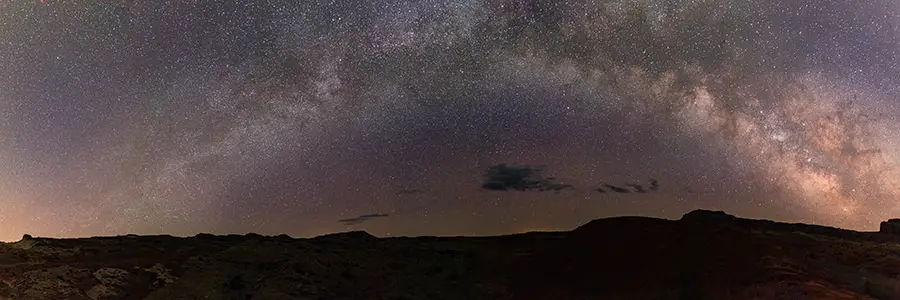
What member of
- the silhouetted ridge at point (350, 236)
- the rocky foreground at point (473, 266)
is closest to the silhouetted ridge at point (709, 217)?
the rocky foreground at point (473, 266)

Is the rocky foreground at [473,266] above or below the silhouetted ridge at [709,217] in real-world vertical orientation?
below

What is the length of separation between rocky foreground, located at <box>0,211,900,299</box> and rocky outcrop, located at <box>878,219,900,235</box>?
0.27ft

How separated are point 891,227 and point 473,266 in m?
24.5

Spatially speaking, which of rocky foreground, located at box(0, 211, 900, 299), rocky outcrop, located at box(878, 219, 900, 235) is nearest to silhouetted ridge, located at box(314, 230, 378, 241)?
rocky foreground, located at box(0, 211, 900, 299)

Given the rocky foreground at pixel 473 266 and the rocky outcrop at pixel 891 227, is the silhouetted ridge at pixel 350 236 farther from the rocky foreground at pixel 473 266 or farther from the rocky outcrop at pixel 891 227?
the rocky outcrop at pixel 891 227

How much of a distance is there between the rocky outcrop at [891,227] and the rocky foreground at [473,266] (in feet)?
0.27

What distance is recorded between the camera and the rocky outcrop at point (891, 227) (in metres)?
37.8

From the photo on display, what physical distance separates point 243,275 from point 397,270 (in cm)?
760

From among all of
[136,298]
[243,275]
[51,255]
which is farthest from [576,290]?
[51,255]

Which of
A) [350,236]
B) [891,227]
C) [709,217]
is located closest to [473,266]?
[350,236]

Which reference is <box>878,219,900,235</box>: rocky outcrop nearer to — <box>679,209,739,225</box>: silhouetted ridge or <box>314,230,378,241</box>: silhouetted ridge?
<box>679,209,739,225</box>: silhouetted ridge

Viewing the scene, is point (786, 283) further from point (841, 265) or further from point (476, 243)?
point (476, 243)

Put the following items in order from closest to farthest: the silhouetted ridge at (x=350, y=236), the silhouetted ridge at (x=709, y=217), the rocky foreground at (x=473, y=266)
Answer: the rocky foreground at (x=473, y=266)
the silhouetted ridge at (x=350, y=236)
the silhouetted ridge at (x=709, y=217)

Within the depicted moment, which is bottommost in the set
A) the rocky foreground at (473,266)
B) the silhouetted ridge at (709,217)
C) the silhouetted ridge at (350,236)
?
the rocky foreground at (473,266)
